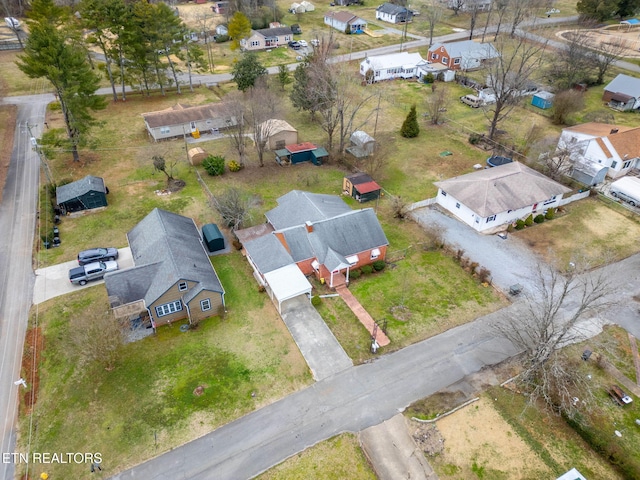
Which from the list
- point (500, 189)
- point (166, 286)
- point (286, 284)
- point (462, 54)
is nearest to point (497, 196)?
point (500, 189)

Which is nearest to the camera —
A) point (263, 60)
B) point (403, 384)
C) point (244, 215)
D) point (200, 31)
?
point (403, 384)

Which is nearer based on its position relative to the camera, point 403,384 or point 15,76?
point 403,384

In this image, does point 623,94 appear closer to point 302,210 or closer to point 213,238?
point 302,210

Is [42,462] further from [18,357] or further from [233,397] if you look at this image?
[233,397]

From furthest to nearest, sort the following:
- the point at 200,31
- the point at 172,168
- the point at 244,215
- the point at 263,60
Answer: the point at 200,31, the point at 263,60, the point at 172,168, the point at 244,215

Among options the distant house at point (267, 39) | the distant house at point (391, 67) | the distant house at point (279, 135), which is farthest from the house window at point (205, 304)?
the distant house at point (267, 39)

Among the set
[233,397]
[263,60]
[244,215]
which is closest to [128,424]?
[233,397]

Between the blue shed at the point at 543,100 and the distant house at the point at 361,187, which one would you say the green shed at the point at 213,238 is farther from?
the blue shed at the point at 543,100
